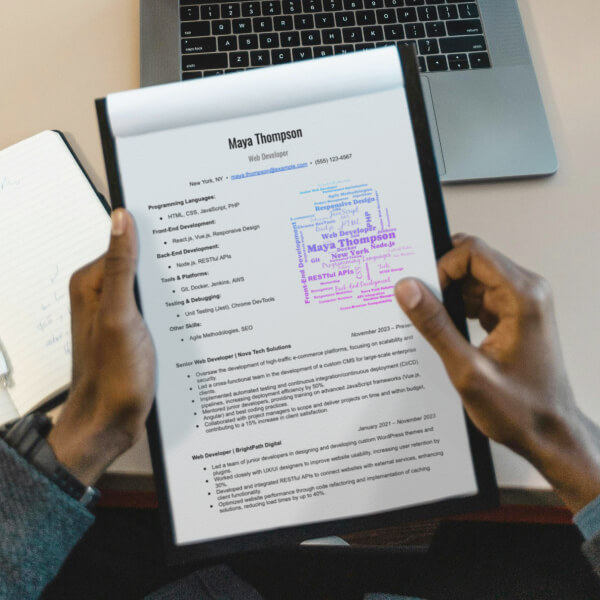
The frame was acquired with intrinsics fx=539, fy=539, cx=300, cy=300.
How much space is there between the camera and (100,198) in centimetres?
56

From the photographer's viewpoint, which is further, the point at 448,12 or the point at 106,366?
the point at 448,12

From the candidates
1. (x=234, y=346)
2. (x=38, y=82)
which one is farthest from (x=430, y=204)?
(x=38, y=82)

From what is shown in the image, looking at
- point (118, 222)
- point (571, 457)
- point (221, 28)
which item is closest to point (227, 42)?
point (221, 28)

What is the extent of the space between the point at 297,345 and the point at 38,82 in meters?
0.47

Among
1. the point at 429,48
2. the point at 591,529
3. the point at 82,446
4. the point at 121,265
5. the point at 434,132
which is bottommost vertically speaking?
the point at 591,529

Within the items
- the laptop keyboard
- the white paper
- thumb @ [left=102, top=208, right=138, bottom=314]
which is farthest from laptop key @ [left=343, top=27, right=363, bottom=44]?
thumb @ [left=102, top=208, right=138, bottom=314]

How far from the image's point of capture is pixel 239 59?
62 centimetres

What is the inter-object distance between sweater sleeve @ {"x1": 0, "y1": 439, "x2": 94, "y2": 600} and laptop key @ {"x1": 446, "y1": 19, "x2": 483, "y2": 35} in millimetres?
633

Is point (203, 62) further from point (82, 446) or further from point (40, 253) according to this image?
point (82, 446)

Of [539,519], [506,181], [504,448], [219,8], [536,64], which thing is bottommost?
[539,519]

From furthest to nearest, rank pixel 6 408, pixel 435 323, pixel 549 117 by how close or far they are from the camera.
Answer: pixel 549 117
pixel 6 408
pixel 435 323

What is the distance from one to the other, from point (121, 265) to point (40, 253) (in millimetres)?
182

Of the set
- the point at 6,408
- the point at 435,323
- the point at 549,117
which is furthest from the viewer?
the point at 549,117

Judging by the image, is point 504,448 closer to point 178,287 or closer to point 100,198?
point 178,287
